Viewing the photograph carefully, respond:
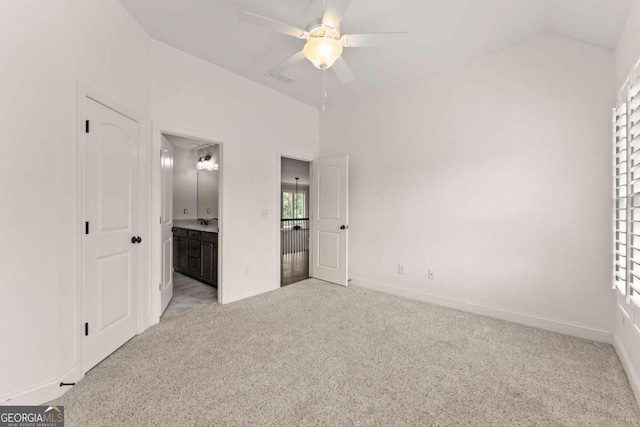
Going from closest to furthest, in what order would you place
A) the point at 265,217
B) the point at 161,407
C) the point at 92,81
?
the point at 161,407 → the point at 92,81 → the point at 265,217

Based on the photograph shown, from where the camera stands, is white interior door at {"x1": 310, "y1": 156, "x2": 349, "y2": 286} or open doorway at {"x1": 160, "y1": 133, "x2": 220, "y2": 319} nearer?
open doorway at {"x1": 160, "y1": 133, "x2": 220, "y2": 319}

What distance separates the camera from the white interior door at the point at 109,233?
1.96 metres

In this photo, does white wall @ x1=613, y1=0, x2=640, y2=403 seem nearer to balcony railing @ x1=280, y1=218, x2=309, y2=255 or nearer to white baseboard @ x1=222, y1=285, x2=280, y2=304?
white baseboard @ x1=222, y1=285, x2=280, y2=304

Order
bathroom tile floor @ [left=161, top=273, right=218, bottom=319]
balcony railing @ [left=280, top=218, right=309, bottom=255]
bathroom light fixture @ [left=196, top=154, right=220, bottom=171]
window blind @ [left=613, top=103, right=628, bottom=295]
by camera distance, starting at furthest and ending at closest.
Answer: balcony railing @ [left=280, top=218, right=309, bottom=255]
bathroom light fixture @ [left=196, top=154, right=220, bottom=171]
bathroom tile floor @ [left=161, top=273, right=218, bottom=319]
window blind @ [left=613, top=103, right=628, bottom=295]

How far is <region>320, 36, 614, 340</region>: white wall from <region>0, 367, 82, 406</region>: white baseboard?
3379 mm

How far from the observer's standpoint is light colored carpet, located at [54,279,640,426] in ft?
4.98

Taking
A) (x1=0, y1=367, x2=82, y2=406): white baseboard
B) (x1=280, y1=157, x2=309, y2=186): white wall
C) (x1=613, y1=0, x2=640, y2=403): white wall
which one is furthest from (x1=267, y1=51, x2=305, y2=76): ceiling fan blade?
(x1=280, y1=157, x2=309, y2=186): white wall

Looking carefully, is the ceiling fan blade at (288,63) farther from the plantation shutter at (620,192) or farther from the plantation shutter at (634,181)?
the plantation shutter at (620,192)

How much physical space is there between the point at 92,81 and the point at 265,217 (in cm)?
230

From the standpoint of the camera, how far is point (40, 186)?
1.61 m

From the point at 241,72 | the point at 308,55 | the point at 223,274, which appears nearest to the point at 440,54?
the point at 308,55

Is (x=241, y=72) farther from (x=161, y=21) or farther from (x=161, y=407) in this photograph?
(x=161, y=407)

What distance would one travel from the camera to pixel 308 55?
2033 millimetres

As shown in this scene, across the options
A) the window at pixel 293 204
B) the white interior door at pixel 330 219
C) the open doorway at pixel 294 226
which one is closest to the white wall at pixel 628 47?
the white interior door at pixel 330 219
